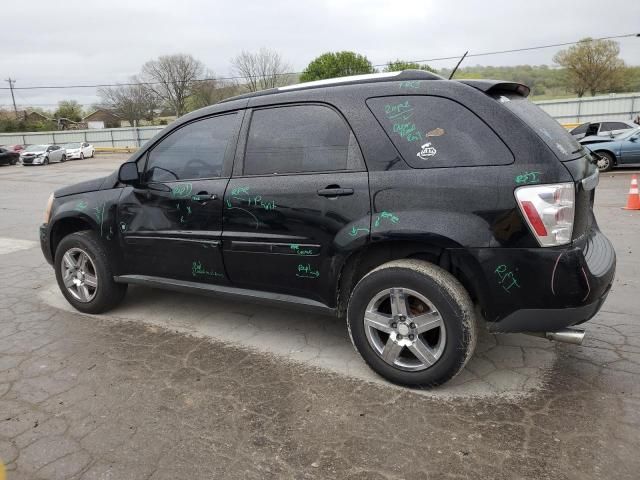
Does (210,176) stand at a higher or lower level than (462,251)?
higher

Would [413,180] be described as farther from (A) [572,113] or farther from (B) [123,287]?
(A) [572,113]

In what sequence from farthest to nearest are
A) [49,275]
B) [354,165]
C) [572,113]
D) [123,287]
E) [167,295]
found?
[572,113]
[49,275]
[167,295]
[123,287]
[354,165]

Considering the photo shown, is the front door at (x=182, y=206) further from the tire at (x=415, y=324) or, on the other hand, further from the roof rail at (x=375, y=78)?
the tire at (x=415, y=324)

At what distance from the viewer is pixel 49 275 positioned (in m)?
5.88

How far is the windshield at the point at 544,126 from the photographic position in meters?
2.76

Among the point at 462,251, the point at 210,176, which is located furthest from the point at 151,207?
the point at 462,251

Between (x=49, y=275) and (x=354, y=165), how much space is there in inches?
174

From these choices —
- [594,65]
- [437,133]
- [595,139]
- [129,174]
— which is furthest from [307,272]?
[594,65]

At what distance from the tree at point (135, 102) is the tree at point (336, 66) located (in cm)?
1908

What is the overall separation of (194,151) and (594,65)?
185 feet

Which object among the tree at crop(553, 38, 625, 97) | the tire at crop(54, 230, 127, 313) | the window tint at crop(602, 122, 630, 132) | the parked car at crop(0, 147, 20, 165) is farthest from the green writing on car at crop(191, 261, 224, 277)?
the tree at crop(553, 38, 625, 97)

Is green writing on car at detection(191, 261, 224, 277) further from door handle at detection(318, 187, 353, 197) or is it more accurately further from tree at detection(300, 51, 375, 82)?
tree at detection(300, 51, 375, 82)

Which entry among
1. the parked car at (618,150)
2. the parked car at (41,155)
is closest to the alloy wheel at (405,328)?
the parked car at (618,150)

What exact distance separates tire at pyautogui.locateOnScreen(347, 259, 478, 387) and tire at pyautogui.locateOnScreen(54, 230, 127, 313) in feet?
7.66
